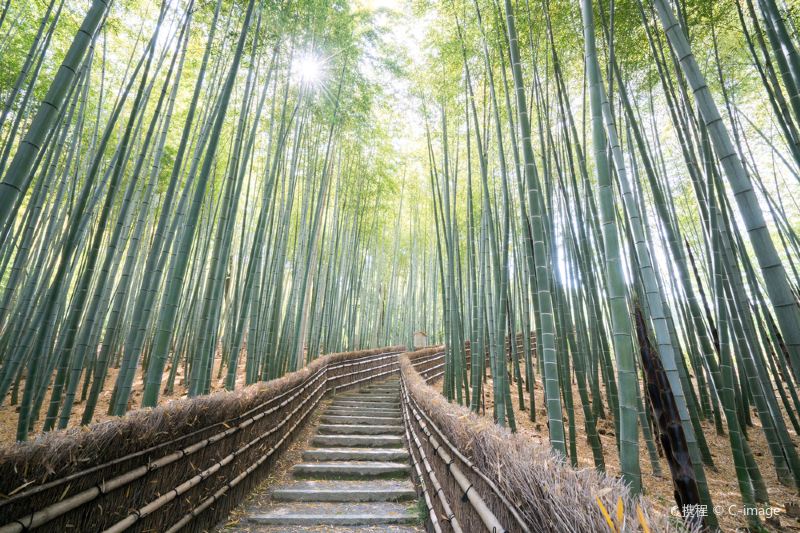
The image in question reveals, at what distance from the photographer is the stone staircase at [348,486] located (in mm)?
2182

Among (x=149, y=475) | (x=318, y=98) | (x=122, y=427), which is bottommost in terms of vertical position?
(x=149, y=475)

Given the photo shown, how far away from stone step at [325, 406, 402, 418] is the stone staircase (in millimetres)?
15

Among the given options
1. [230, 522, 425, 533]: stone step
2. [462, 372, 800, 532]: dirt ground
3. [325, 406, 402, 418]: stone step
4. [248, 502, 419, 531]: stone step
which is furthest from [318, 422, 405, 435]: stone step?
[230, 522, 425, 533]: stone step

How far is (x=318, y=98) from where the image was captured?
5.26 meters

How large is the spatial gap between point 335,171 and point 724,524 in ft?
22.0

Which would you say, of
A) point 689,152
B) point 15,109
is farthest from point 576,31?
point 15,109

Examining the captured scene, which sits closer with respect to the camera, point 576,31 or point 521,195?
point 521,195

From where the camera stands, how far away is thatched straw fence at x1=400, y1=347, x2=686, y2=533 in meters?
0.82

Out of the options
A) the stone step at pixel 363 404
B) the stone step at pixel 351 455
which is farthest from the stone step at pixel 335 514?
the stone step at pixel 363 404

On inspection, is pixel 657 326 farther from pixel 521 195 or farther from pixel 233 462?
pixel 233 462

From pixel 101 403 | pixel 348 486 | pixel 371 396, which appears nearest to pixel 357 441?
pixel 348 486

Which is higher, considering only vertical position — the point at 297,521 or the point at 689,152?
the point at 689,152

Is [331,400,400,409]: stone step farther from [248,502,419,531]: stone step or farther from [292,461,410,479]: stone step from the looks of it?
[248,502,419,531]: stone step

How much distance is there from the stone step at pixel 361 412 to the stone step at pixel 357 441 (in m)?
0.92
